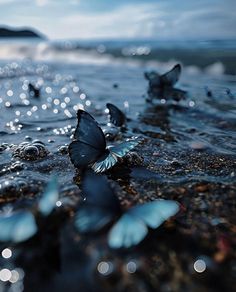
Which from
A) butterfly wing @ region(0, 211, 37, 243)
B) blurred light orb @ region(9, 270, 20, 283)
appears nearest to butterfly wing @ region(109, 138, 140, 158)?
butterfly wing @ region(0, 211, 37, 243)

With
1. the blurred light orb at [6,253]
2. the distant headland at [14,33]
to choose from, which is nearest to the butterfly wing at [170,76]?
the blurred light orb at [6,253]

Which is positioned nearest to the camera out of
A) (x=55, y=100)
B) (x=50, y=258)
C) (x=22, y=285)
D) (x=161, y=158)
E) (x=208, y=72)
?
(x=22, y=285)

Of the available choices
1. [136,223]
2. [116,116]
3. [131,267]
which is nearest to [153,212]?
[136,223]

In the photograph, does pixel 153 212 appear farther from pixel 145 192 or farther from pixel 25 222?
pixel 145 192

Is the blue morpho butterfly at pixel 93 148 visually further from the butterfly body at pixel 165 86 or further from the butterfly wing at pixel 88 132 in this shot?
the butterfly body at pixel 165 86

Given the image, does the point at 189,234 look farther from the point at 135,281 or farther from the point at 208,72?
the point at 208,72

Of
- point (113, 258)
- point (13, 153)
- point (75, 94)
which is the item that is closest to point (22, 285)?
point (113, 258)
